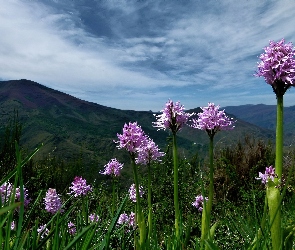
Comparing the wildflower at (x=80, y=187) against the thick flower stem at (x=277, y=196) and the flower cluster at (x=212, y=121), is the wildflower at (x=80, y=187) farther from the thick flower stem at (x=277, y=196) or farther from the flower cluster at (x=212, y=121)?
the thick flower stem at (x=277, y=196)

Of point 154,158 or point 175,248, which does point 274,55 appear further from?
point 154,158

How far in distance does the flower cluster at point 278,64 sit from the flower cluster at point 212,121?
57 cm

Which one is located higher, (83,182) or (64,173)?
(83,182)

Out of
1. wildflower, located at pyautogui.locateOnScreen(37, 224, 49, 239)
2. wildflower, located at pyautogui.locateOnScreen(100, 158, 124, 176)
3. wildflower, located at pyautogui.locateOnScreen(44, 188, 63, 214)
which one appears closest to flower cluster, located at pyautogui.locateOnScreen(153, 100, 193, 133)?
wildflower, located at pyautogui.locateOnScreen(37, 224, 49, 239)

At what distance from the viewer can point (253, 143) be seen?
1008 cm

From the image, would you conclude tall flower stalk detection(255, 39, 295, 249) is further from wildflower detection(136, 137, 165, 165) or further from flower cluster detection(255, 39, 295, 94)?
wildflower detection(136, 137, 165, 165)

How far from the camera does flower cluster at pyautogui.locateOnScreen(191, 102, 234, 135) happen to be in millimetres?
2615

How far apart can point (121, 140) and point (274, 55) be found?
1.53 m

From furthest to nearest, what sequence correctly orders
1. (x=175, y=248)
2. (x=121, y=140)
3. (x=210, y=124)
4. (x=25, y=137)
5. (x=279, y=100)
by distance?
1. (x=25, y=137)
2. (x=121, y=140)
3. (x=210, y=124)
4. (x=279, y=100)
5. (x=175, y=248)

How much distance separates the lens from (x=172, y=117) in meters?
2.87

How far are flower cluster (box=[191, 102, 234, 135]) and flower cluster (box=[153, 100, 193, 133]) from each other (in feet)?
0.64

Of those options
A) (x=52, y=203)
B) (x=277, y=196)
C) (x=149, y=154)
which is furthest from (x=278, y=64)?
(x=52, y=203)

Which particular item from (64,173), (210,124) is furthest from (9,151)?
(210,124)

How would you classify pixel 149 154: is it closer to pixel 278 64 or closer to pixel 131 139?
pixel 131 139
